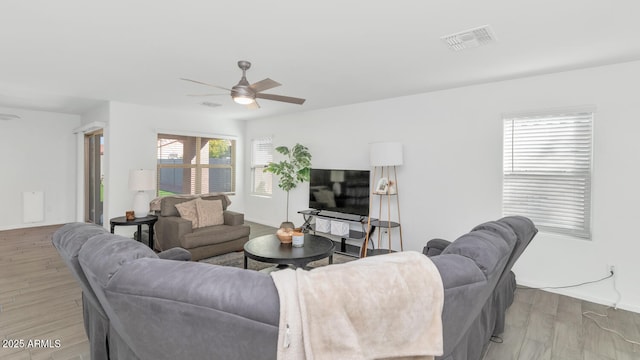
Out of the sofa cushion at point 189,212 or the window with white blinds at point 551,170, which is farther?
the sofa cushion at point 189,212

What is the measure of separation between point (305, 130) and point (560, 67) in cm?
393

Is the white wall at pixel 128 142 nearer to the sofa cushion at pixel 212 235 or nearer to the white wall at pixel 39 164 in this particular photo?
the sofa cushion at pixel 212 235

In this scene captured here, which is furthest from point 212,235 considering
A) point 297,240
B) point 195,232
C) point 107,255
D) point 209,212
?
point 107,255

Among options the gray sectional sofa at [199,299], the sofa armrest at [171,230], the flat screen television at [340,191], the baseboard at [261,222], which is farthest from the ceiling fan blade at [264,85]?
the baseboard at [261,222]

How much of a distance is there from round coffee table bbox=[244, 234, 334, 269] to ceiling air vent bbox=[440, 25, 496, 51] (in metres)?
Result: 2.28

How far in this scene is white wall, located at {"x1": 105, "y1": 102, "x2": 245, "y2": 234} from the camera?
5137 millimetres

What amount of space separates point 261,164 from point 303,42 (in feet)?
14.8

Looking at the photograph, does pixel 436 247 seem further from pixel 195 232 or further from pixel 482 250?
pixel 195 232

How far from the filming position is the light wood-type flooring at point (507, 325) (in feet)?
7.48

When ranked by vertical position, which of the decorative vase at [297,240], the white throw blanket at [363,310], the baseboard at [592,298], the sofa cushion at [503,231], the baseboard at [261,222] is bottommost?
the baseboard at [592,298]

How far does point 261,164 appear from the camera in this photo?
6.97m

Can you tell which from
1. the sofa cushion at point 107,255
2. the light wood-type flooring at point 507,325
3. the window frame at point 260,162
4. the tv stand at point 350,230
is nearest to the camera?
the sofa cushion at point 107,255

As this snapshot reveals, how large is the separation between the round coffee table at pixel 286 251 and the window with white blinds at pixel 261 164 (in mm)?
3293

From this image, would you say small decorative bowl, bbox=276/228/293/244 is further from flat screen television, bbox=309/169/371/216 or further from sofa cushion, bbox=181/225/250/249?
flat screen television, bbox=309/169/371/216
